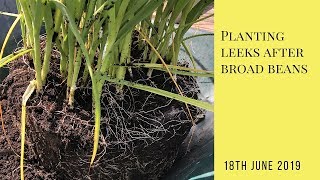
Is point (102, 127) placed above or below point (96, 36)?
below

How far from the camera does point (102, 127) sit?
0.82 meters

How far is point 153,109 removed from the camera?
856 millimetres

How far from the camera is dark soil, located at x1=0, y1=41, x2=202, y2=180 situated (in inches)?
31.9

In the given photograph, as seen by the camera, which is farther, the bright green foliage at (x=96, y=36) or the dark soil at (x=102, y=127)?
the dark soil at (x=102, y=127)

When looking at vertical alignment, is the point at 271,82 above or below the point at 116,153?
above

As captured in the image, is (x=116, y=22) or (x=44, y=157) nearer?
(x=116, y=22)

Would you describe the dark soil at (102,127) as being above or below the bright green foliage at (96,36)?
below

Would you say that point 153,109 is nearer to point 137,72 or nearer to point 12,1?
point 137,72

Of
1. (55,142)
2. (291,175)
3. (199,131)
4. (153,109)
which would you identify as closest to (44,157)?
(55,142)

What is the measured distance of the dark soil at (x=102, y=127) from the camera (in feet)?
2.66

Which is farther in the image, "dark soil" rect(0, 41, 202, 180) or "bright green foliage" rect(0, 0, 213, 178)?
"dark soil" rect(0, 41, 202, 180)

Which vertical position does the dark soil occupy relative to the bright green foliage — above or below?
below

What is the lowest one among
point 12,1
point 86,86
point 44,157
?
point 44,157

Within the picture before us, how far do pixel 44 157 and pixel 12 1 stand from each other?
45 cm
